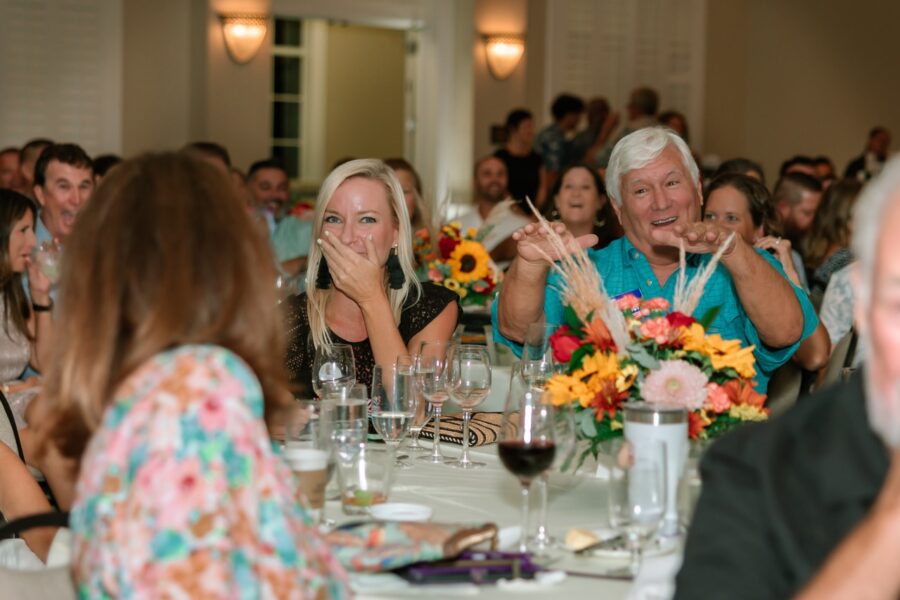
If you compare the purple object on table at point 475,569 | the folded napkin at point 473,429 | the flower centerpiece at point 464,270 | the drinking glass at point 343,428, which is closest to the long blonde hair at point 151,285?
the purple object on table at point 475,569

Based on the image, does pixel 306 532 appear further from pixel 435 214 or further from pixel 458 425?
pixel 435 214

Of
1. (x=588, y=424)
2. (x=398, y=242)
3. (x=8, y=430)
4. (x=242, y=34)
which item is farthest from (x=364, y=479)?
(x=242, y=34)

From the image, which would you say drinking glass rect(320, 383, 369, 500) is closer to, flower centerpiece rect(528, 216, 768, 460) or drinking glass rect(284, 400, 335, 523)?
drinking glass rect(284, 400, 335, 523)

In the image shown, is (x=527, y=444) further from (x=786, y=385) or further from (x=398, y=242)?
(x=786, y=385)

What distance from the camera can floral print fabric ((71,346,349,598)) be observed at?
1411 millimetres

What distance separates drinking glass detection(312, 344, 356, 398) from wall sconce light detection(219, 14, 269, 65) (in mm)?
7748

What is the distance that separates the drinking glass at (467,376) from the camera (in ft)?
8.74

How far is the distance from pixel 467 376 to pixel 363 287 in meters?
0.74

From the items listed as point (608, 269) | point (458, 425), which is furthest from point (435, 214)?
point (458, 425)

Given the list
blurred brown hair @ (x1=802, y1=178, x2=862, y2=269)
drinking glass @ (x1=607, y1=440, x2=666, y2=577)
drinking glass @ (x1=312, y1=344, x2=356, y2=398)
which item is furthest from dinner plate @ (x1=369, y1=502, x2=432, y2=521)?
blurred brown hair @ (x1=802, y1=178, x2=862, y2=269)

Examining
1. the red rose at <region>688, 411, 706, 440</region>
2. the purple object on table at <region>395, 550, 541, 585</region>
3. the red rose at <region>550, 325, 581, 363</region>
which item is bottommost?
the purple object on table at <region>395, 550, 541, 585</region>

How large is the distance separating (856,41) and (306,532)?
1309 centimetres

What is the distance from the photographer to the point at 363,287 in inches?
131

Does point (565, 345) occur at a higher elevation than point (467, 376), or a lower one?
higher
